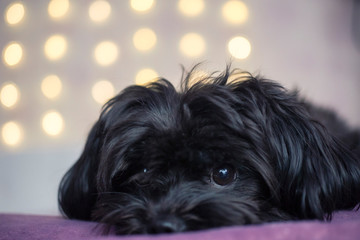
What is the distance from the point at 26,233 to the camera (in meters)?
2.07

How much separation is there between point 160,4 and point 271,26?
4.53 ft

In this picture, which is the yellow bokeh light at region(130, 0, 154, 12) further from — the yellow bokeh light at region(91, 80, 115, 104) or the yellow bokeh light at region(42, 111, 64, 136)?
the yellow bokeh light at region(42, 111, 64, 136)

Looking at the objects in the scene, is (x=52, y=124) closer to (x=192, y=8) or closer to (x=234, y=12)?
(x=192, y=8)

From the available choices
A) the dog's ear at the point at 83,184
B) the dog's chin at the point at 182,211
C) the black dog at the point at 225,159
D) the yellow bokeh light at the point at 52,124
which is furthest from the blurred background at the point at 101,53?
the dog's chin at the point at 182,211

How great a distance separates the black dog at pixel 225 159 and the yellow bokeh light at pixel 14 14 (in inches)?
108

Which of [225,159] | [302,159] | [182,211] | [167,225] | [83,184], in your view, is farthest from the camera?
[83,184]

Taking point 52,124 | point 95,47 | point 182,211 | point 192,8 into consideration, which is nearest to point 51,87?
point 52,124

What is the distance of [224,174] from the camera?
2111mm

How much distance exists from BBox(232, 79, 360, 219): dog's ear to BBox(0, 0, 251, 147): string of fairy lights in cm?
242

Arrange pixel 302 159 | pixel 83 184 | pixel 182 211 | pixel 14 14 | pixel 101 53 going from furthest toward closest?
1. pixel 101 53
2. pixel 14 14
3. pixel 83 184
4. pixel 302 159
5. pixel 182 211

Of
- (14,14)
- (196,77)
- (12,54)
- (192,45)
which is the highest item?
(14,14)

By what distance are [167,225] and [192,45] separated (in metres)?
3.26

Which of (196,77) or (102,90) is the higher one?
(196,77)

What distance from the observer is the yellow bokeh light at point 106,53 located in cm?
452
